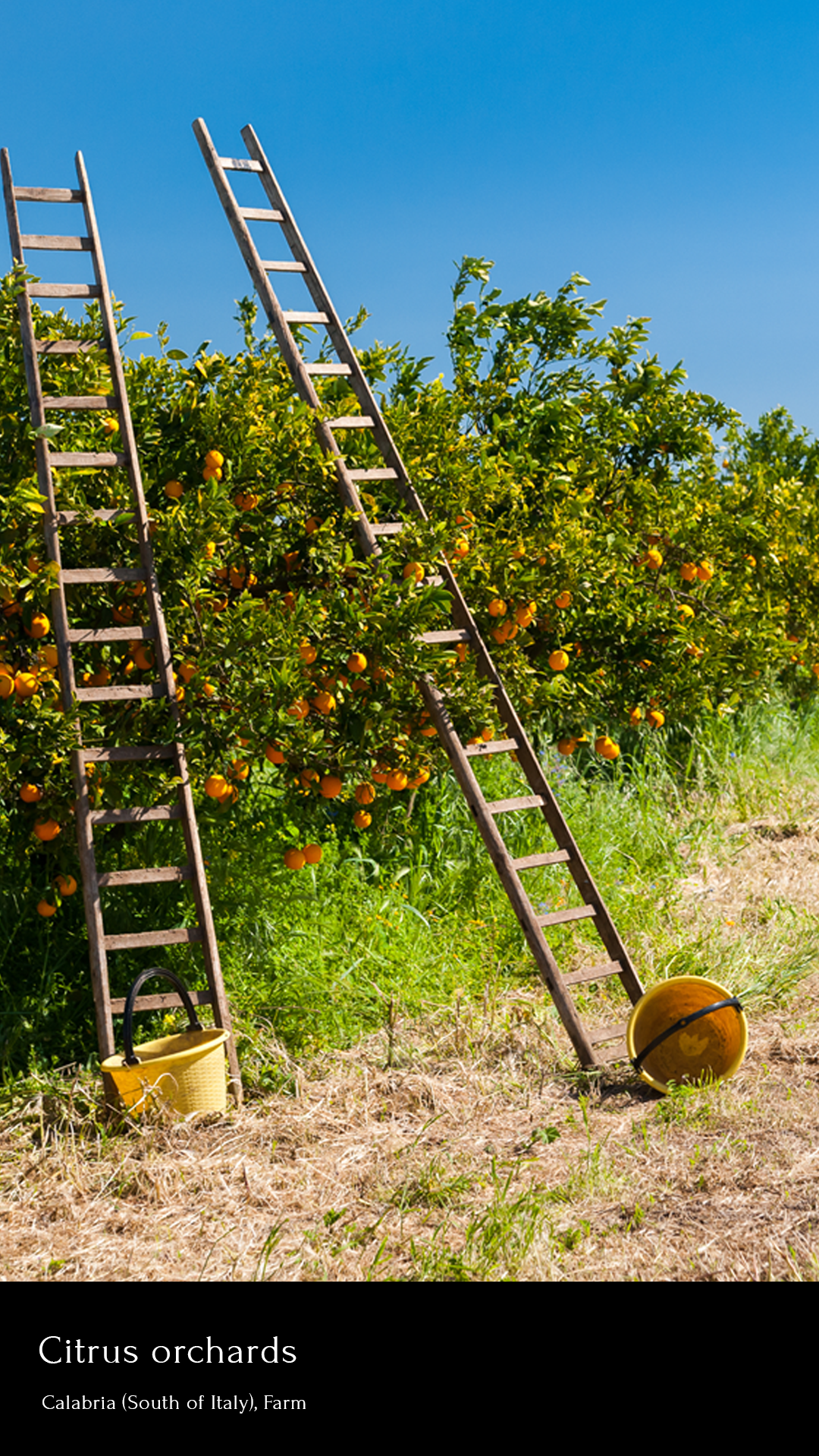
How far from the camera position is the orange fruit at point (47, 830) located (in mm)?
4344

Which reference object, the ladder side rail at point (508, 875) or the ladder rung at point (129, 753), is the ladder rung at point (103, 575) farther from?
the ladder side rail at point (508, 875)

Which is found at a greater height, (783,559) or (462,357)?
(462,357)

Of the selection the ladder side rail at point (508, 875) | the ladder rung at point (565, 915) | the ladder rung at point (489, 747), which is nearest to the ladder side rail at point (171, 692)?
the ladder side rail at point (508, 875)

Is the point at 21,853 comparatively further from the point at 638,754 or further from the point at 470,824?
the point at 638,754

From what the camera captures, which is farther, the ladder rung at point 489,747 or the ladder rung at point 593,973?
the ladder rung at point 489,747

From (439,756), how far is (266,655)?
1.29 metres

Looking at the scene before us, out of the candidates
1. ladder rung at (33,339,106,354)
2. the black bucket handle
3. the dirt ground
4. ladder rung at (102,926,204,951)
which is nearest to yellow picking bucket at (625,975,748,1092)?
the black bucket handle

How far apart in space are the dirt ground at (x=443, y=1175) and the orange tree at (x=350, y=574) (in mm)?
1065

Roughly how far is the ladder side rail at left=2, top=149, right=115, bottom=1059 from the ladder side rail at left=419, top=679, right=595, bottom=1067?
1475 mm

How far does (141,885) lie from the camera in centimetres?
482

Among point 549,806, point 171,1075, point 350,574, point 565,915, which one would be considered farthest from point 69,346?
point 565,915

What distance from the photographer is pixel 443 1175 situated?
12.0 feet

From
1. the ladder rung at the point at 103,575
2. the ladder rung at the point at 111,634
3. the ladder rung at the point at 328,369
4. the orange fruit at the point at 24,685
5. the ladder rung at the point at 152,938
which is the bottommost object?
the ladder rung at the point at 152,938
